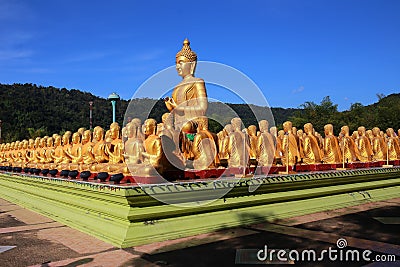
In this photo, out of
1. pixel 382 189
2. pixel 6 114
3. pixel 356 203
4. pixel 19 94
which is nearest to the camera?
Answer: pixel 356 203

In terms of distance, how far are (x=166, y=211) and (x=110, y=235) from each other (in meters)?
0.92

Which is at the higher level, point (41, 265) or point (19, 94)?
point (19, 94)

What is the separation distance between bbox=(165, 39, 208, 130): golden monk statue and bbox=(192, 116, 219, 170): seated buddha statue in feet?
1.62

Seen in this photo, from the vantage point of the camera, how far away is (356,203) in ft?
32.8

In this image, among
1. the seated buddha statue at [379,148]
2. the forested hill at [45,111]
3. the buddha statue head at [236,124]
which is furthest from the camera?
the forested hill at [45,111]

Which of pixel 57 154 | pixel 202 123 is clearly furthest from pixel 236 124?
pixel 57 154

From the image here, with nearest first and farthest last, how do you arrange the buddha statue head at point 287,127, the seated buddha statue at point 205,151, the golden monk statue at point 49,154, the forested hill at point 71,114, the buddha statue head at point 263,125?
the seated buddha statue at point 205,151
the buddha statue head at point 263,125
the buddha statue head at point 287,127
the golden monk statue at point 49,154
the forested hill at point 71,114

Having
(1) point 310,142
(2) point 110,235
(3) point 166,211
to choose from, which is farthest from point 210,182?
(1) point 310,142

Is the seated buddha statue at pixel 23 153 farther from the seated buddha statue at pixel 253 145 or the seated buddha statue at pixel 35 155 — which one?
the seated buddha statue at pixel 253 145

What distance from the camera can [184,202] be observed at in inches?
256

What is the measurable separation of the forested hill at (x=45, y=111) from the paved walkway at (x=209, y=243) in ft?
113

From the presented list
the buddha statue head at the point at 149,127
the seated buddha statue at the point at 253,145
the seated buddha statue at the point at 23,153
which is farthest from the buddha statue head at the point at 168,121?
the seated buddha statue at the point at 23,153

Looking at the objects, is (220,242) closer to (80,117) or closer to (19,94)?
(80,117)

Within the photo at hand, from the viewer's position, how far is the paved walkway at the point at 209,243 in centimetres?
519
